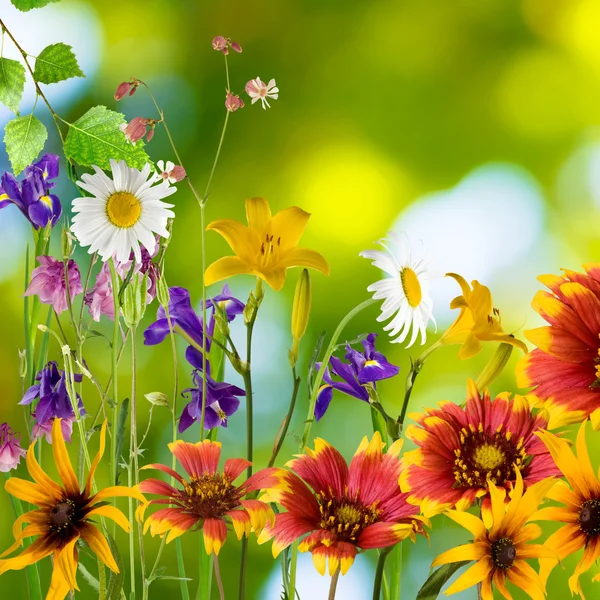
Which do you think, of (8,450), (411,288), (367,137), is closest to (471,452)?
(411,288)

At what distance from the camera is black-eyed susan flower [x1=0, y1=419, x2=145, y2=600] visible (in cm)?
44

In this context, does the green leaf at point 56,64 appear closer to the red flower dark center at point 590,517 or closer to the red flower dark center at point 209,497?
the red flower dark center at point 209,497

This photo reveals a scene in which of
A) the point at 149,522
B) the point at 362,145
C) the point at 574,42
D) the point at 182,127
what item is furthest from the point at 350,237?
the point at 149,522

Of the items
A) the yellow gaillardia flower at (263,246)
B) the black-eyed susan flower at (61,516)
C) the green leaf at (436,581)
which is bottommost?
the green leaf at (436,581)

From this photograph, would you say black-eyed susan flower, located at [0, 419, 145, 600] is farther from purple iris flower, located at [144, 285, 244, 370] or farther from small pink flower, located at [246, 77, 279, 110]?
small pink flower, located at [246, 77, 279, 110]

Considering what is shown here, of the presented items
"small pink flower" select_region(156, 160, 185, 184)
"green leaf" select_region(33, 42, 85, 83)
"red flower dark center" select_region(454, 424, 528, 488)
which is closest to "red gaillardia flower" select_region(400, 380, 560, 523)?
"red flower dark center" select_region(454, 424, 528, 488)

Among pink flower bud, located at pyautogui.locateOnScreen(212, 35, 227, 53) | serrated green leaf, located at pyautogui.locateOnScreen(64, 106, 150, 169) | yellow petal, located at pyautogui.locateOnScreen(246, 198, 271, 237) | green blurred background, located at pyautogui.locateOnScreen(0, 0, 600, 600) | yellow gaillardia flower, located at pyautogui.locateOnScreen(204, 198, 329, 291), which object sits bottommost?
yellow gaillardia flower, located at pyautogui.locateOnScreen(204, 198, 329, 291)

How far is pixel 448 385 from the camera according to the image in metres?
0.82

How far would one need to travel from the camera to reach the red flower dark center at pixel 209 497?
0.47 metres

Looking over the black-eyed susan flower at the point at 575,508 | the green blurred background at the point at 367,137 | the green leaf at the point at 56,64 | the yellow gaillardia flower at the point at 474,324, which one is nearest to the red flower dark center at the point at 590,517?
the black-eyed susan flower at the point at 575,508

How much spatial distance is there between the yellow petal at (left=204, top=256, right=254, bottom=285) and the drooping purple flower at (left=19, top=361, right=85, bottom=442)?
14 centimetres

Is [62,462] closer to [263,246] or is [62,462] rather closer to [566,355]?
[263,246]

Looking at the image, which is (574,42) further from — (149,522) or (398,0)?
(149,522)

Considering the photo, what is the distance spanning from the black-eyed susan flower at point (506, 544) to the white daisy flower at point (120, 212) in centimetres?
25
